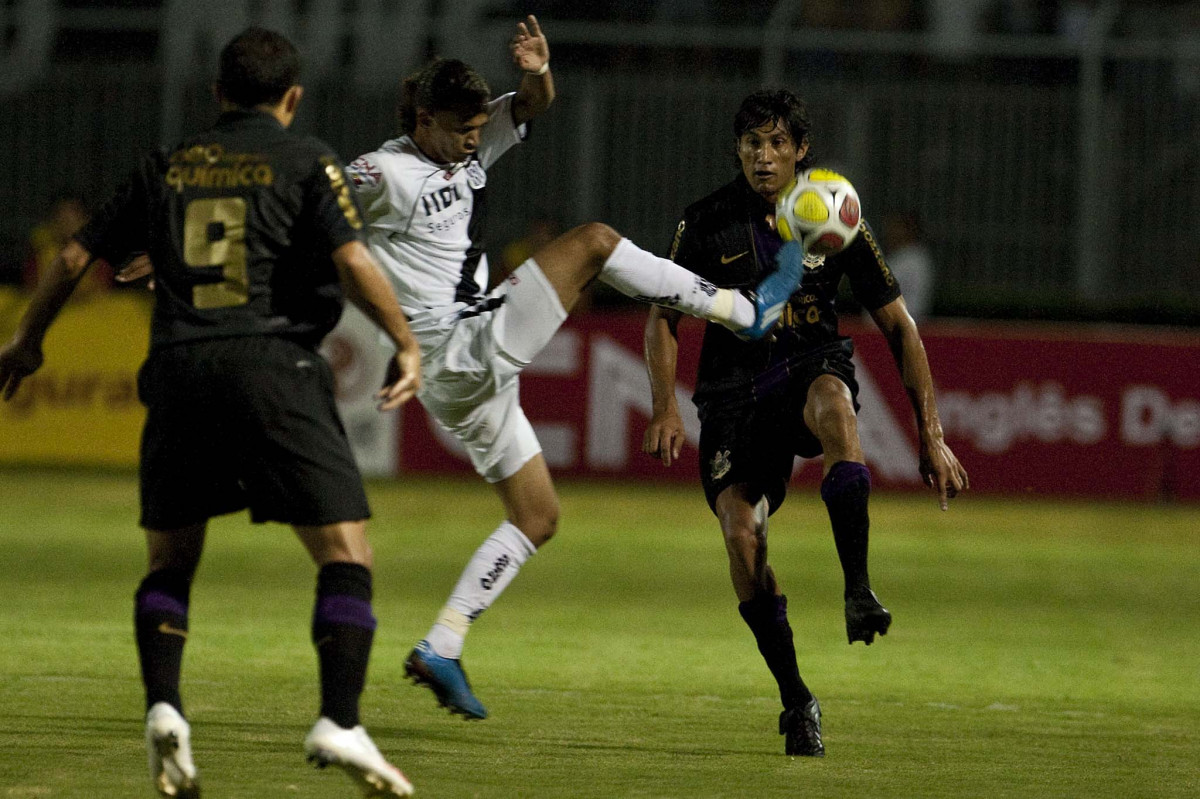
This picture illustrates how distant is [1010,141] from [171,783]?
13927 mm

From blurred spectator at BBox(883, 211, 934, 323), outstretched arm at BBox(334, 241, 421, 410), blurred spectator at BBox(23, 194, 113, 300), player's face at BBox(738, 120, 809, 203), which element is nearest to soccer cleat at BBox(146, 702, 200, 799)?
outstretched arm at BBox(334, 241, 421, 410)

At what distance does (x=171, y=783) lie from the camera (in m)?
4.61

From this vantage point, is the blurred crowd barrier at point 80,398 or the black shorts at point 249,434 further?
the blurred crowd barrier at point 80,398

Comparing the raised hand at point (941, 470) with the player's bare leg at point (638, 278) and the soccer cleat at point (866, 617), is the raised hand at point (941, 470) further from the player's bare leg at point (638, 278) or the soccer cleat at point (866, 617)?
the player's bare leg at point (638, 278)

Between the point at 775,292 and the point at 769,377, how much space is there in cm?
53

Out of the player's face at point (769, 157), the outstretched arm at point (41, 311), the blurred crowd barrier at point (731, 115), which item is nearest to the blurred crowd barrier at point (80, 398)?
the blurred crowd barrier at point (731, 115)

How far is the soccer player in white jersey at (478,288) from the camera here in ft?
19.4

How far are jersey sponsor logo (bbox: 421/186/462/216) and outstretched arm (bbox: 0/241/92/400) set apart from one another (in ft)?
5.28

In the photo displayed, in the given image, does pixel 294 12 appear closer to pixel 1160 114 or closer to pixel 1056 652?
pixel 1160 114

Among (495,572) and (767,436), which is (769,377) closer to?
(767,436)

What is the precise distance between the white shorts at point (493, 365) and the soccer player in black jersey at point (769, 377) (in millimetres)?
525

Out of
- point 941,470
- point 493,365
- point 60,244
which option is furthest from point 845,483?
point 60,244

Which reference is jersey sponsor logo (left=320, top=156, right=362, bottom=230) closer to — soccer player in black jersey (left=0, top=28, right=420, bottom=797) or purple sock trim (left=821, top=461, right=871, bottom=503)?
soccer player in black jersey (left=0, top=28, right=420, bottom=797)

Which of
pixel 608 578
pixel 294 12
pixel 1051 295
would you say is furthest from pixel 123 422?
pixel 1051 295
